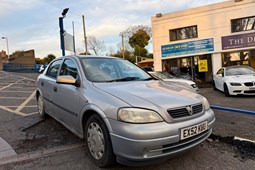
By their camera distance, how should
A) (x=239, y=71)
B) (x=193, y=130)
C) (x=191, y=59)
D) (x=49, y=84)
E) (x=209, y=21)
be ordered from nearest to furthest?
1. (x=193, y=130)
2. (x=49, y=84)
3. (x=239, y=71)
4. (x=209, y=21)
5. (x=191, y=59)

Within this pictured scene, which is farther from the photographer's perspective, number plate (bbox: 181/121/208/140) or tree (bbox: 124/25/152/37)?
tree (bbox: 124/25/152/37)

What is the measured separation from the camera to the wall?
14.7m

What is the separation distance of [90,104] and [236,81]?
7.72 m

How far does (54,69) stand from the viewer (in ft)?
16.8

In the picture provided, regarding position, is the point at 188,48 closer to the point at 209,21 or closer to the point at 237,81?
the point at 209,21

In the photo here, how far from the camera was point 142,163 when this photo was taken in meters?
2.71

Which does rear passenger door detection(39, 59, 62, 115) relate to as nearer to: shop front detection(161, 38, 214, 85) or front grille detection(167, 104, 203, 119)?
front grille detection(167, 104, 203, 119)

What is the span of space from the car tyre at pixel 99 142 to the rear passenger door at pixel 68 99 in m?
0.41

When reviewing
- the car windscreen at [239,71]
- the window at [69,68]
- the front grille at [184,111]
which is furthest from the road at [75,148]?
the car windscreen at [239,71]

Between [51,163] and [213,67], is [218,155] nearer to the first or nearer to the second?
[51,163]

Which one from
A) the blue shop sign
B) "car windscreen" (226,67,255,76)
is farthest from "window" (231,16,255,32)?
"car windscreen" (226,67,255,76)

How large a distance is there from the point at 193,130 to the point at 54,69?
134 inches

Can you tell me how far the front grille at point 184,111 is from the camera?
283 centimetres

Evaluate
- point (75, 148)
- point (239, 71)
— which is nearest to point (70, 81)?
point (75, 148)
